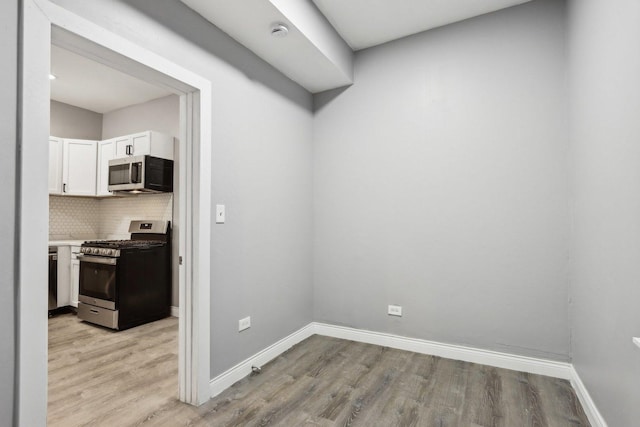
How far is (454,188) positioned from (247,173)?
1731mm

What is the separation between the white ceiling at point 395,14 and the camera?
256cm

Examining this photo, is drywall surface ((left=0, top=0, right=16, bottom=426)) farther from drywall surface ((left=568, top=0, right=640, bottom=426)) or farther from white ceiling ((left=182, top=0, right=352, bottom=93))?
drywall surface ((left=568, top=0, right=640, bottom=426))

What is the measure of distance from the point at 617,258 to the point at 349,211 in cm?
206

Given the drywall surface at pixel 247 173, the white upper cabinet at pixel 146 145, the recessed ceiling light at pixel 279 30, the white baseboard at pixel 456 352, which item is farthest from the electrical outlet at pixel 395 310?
the white upper cabinet at pixel 146 145

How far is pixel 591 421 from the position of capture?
6.20 ft

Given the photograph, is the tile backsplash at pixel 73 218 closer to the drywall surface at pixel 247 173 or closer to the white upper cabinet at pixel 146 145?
the white upper cabinet at pixel 146 145

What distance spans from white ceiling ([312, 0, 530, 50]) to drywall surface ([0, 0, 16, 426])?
6.38ft

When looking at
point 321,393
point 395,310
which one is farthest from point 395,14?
point 321,393

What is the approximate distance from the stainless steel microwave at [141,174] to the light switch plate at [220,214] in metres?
2.11

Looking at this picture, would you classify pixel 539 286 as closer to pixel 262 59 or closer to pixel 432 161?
pixel 432 161

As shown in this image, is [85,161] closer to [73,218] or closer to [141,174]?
[73,218]

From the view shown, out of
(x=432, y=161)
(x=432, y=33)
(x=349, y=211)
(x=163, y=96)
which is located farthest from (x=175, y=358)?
(x=432, y=33)

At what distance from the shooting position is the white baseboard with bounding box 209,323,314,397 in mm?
2246

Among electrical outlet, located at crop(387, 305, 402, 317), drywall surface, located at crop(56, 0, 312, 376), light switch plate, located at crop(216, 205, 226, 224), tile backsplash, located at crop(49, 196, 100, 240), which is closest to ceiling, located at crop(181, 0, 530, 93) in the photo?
drywall surface, located at crop(56, 0, 312, 376)
